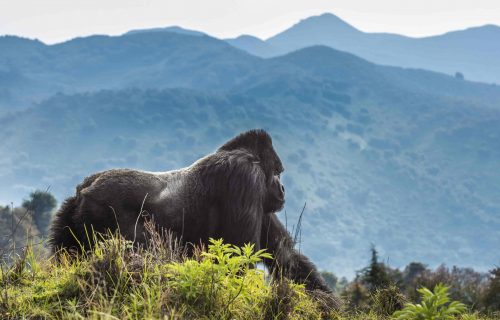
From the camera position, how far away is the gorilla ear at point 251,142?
8.41 m

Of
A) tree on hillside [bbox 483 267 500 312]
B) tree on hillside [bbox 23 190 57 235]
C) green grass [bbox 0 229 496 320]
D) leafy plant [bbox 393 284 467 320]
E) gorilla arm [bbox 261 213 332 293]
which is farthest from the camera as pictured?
tree on hillside [bbox 23 190 57 235]

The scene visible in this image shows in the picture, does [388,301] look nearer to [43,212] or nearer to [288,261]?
[288,261]

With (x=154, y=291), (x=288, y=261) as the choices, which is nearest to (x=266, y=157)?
(x=288, y=261)

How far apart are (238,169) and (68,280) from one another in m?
3.26

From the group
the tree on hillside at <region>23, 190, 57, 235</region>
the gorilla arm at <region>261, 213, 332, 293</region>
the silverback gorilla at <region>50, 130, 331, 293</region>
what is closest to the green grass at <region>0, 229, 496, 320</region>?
the silverback gorilla at <region>50, 130, 331, 293</region>

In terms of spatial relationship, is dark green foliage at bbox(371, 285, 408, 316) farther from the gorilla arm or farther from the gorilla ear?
the gorilla ear

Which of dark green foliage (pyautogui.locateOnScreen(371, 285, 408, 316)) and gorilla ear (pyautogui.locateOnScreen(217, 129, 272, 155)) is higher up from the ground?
gorilla ear (pyautogui.locateOnScreen(217, 129, 272, 155))

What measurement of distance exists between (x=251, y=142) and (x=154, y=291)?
416 cm

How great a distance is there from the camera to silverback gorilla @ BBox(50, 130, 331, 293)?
6.65m

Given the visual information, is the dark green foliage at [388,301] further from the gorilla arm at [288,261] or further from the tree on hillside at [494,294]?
the tree on hillside at [494,294]

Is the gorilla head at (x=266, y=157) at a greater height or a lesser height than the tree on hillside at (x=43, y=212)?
greater

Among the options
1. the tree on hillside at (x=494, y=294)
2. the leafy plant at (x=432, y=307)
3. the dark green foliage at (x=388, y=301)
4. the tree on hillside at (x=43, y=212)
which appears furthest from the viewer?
the tree on hillside at (x=43, y=212)

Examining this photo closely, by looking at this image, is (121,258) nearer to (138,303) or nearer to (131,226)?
(138,303)

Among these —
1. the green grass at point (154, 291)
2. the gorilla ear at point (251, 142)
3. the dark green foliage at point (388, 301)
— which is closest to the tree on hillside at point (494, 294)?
the gorilla ear at point (251, 142)
